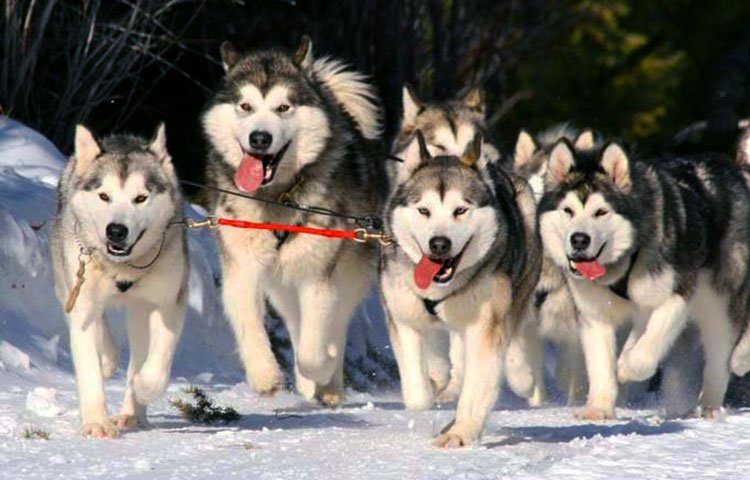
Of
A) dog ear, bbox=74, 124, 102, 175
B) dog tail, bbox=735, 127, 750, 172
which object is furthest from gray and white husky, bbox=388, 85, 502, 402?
dog ear, bbox=74, 124, 102, 175

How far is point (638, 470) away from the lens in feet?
→ 24.3

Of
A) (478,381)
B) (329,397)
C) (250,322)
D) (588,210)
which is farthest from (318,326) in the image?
(478,381)

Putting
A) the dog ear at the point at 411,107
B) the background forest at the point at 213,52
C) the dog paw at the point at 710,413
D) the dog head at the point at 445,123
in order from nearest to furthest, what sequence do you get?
1. the dog paw at the point at 710,413
2. the dog head at the point at 445,123
3. the dog ear at the point at 411,107
4. the background forest at the point at 213,52

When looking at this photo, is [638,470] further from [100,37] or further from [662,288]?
[100,37]

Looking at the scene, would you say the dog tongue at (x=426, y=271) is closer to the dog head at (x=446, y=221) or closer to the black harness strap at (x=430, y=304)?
the dog head at (x=446, y=221)

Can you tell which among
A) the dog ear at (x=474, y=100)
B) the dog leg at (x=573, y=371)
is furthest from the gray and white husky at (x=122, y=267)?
the dog ear at (x=474, y=100)

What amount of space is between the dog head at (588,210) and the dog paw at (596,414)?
2.19ft

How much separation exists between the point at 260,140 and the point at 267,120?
0.14 m

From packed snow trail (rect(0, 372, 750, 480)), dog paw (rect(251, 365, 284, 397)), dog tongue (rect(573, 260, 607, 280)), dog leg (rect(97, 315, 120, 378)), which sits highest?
dog tongue (rect(573, 260, 607, 280))

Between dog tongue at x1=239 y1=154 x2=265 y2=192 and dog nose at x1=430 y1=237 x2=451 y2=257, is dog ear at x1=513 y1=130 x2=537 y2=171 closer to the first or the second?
dog tongue at x1=239 y1=154 x2=265 y2=192

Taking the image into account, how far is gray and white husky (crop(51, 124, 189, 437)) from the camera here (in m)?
8.08

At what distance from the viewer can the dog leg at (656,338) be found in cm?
941

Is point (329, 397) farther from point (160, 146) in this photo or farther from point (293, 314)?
point (160, 146)

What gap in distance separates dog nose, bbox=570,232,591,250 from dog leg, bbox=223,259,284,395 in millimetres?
1624
